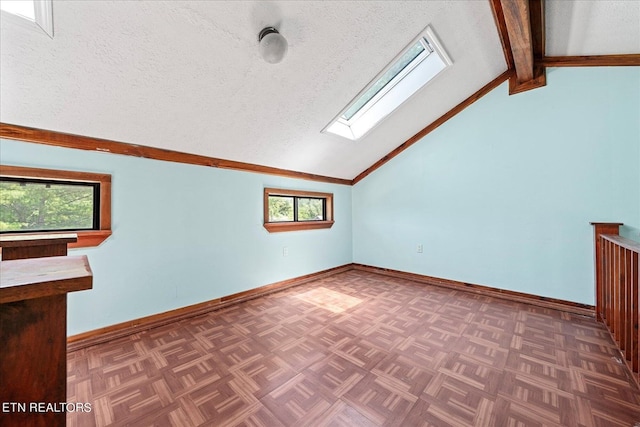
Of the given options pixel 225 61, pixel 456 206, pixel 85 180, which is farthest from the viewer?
pixel 456 206

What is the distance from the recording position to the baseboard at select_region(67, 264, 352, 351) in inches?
80.2

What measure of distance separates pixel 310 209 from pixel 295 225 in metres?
0.57

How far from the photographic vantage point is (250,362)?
1827mm

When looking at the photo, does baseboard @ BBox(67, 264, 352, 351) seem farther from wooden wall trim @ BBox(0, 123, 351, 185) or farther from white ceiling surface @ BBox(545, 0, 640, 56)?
white ceiling surface @ BBox(545, 0, 640, 56)

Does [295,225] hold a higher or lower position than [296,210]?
lower

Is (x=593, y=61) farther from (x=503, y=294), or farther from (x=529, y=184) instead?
(x=503, y=294)

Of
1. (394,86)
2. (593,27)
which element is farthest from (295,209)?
(593,27)

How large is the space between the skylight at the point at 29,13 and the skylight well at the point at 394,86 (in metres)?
2.17

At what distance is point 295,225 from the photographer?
3664mm

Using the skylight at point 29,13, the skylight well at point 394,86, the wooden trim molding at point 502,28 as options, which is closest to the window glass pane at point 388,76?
the skylight well at point 394,86

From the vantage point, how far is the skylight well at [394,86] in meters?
2.48

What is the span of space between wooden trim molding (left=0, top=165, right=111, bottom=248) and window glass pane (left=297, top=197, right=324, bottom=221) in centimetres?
231

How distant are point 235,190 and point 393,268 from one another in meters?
2.69

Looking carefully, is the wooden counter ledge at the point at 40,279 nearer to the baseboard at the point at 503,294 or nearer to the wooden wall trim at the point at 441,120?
the baseboard at the point at 503,294
